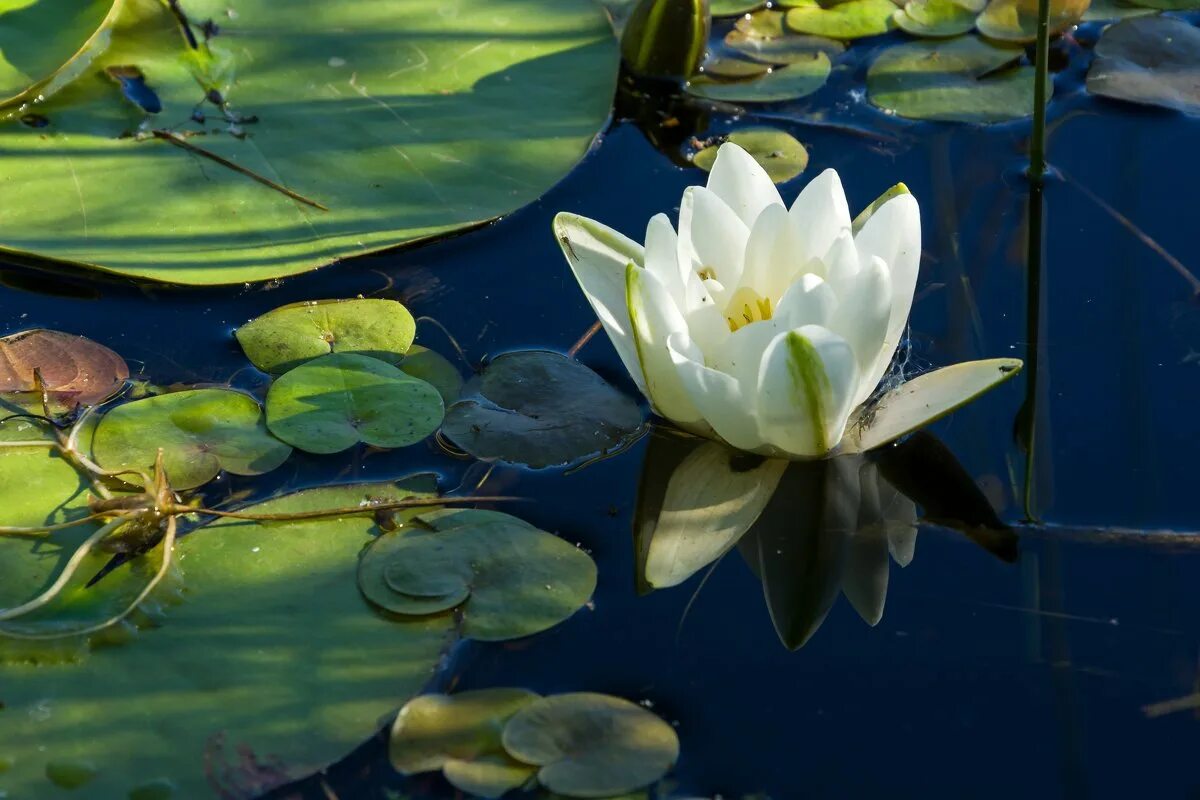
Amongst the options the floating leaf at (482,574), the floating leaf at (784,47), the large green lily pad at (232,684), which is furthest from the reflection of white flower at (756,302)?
the floating leaf at (784,47)

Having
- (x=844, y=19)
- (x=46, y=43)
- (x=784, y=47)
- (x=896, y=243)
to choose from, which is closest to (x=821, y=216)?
(x=896, y=243)

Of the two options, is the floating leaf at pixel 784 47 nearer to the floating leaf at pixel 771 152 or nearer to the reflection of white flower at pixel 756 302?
the floating leaf at pixel 771 152

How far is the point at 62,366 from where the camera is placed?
2.42m

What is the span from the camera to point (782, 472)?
2.23 m

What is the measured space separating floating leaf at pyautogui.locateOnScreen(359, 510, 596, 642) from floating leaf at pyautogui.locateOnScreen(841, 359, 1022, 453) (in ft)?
1.95

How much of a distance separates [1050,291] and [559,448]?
1155 mm

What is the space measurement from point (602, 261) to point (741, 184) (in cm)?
30

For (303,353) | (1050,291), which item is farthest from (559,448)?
(1050,291)

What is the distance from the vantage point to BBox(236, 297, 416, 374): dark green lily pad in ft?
8.07

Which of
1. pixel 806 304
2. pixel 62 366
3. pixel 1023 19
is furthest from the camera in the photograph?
pixel 1023 19

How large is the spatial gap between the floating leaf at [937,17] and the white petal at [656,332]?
72.0 inches

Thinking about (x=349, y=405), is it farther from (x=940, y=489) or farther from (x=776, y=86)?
(x=776, y=86)

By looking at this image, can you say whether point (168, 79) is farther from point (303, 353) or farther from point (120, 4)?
point (303, 353)

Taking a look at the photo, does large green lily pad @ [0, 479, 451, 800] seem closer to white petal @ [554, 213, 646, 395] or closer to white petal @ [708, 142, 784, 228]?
white petal @ [554, 213, 646, 395]
